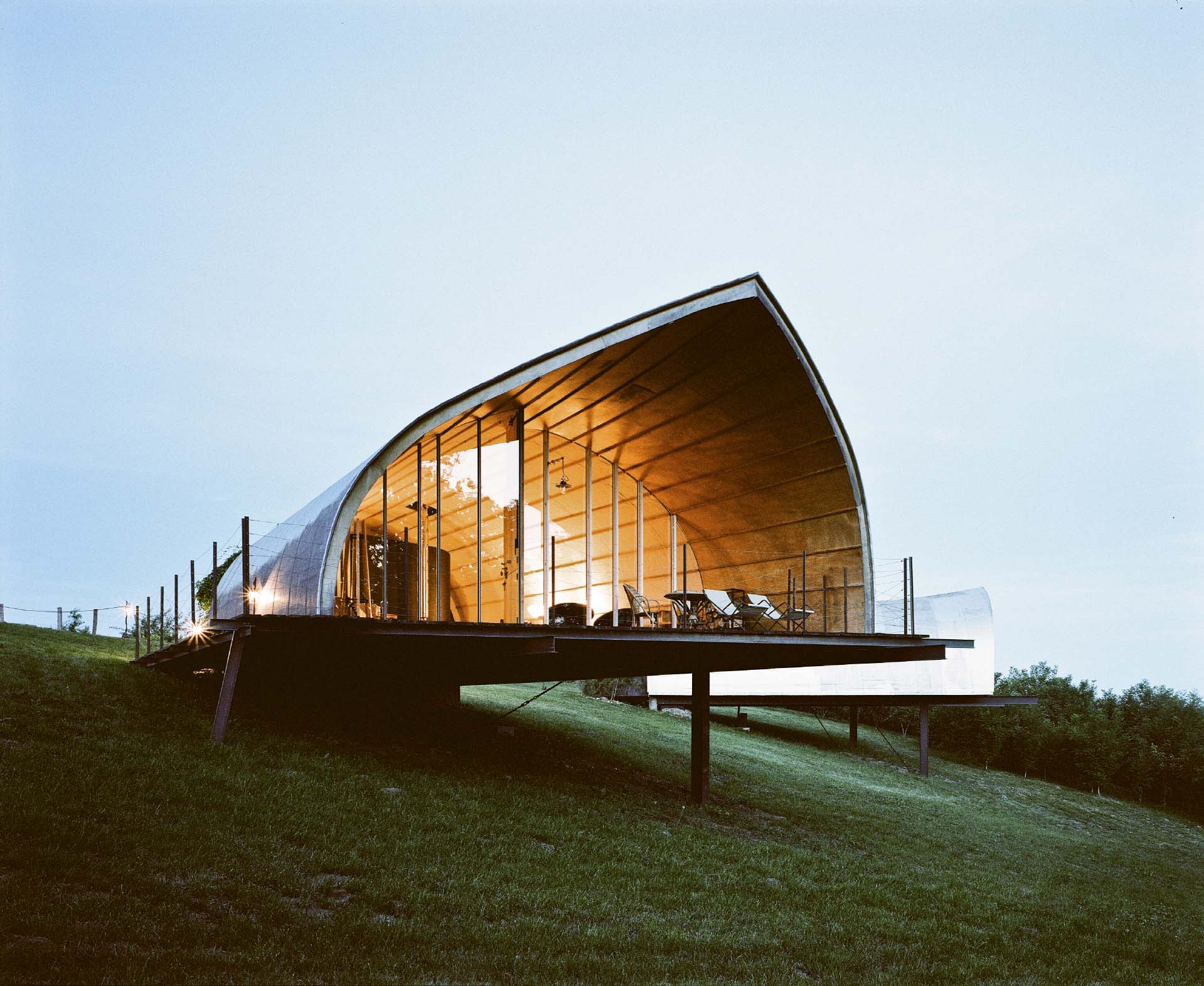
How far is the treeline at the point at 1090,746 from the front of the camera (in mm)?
35031

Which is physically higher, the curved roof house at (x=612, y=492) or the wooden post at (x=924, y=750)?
the curved roof house at (x=612, y=492)

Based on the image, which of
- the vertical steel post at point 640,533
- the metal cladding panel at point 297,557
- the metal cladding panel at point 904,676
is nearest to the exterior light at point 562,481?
the vertical steel post at point 640,533

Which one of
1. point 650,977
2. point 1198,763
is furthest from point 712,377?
point 1198,763

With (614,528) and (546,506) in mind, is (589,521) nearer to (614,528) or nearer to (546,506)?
(614,528)

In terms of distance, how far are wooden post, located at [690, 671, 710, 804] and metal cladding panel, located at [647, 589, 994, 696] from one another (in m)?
11.9

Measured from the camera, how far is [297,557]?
10.9m

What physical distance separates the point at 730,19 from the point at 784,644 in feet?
58.7

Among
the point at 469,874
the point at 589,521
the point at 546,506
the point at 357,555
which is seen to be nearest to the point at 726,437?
the point at 589,521

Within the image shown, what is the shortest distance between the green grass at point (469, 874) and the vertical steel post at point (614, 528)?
256 centimetres

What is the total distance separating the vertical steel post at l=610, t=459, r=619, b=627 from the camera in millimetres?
Result: 14539

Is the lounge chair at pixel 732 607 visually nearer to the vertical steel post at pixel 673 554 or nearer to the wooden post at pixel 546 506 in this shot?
the wooden post at pixel 546 506

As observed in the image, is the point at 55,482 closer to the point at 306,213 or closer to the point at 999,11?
the point at 306,213

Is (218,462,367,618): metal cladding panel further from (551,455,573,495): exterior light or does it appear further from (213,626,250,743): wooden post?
(551,455,573,495): exterior light

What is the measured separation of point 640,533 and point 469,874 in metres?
9.55
